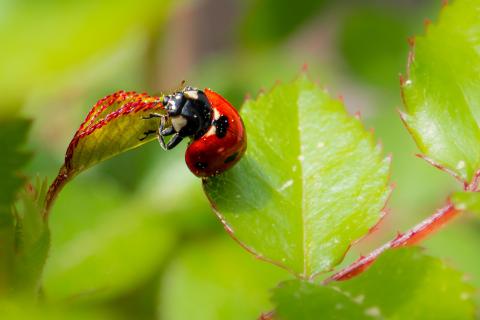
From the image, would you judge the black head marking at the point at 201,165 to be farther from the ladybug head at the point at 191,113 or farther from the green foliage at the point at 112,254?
the green foliage at the point at 112,254

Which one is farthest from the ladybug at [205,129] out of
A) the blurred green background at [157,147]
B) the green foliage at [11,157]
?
the green foliage at [11,157]

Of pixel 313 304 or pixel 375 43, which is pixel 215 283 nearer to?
pixel 313 304

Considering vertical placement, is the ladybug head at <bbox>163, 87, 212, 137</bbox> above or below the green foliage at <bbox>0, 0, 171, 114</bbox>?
below

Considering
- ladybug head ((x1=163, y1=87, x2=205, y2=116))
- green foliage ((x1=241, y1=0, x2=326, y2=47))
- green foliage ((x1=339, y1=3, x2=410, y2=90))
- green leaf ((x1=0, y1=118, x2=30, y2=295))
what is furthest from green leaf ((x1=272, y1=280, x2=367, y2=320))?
green foliage ((x1=339, y1=3, x2=410, y2=90))

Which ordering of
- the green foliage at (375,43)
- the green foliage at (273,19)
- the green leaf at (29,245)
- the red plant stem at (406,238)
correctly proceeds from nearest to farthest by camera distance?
the green leaf at (29,245) → the red plant stem at (406,238) → the green foliage at (273,19) → the green foliage at (375,43)

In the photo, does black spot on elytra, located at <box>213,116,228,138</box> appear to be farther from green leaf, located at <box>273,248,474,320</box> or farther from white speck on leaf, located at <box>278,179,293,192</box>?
green leaf, located at <box>273,248,474,320</box>

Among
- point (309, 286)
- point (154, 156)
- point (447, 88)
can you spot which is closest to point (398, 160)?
point (154, 156)

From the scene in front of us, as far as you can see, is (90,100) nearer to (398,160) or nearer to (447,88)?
(398,160)
